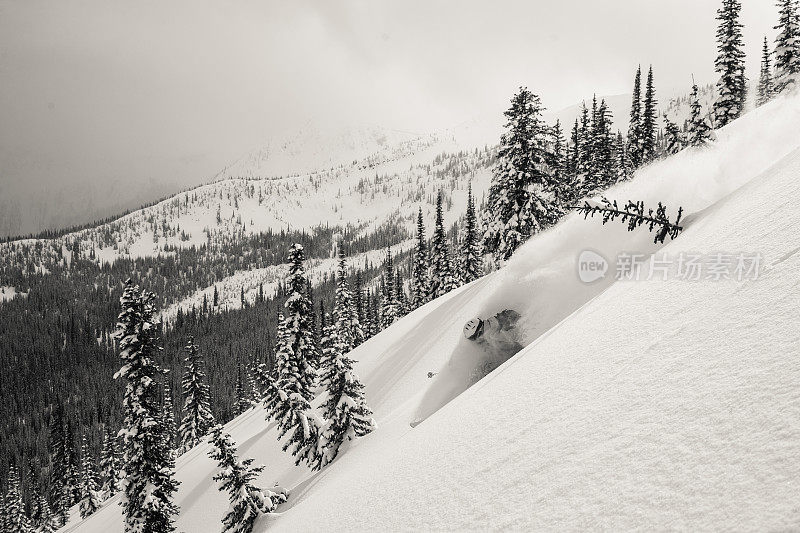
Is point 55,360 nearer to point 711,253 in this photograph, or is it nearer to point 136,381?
point 136,381

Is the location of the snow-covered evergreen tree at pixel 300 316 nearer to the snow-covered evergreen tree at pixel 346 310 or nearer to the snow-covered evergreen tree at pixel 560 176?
the snow-covered evergreen tree at pixel 560 176

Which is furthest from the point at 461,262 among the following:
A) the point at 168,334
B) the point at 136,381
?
the point at 168,334

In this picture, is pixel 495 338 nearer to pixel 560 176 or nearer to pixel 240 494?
pixel 240 494

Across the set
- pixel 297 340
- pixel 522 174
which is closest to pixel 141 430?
pixel 297 340

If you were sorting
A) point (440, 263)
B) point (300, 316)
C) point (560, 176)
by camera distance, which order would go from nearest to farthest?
point (300, 316) < point (560, 176) < point (440, 263)

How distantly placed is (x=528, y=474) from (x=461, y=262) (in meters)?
53.3

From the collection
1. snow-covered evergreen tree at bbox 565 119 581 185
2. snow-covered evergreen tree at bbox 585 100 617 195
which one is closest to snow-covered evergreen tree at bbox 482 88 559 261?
snow-covered evergreen tree at bbox 585 100 617 195

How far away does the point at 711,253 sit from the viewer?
15.9 feet

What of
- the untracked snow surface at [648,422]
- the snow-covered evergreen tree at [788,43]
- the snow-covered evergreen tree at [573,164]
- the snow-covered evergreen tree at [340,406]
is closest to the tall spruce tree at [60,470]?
the snow-covered evergreen tree at [340,406]

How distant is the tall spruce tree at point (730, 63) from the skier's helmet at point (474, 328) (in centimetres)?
3382

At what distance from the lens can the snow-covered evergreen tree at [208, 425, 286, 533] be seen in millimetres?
11203

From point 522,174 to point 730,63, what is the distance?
2261 centimetres

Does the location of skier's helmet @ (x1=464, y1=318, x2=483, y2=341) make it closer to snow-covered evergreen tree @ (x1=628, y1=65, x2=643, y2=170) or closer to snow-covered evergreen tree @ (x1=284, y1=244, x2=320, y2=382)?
snow-covered evergreen tree @ (x1=284, y1=244, x2=320, y2=382)

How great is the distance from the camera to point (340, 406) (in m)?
15.0
